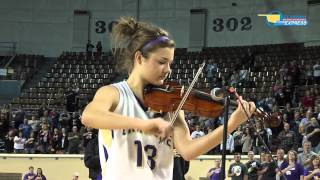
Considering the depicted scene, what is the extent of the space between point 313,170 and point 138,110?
969cm

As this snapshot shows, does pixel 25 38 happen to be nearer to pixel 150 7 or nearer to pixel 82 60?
pixel 82 60

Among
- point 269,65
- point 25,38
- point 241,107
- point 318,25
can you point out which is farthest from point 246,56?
point 241,107

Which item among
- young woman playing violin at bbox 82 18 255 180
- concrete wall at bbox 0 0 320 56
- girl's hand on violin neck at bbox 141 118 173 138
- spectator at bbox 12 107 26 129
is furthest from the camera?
concrete wall at bbox 0 0 320 56

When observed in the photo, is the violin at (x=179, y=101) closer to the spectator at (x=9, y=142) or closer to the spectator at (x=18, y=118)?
the spectator at (x=9, y=142)

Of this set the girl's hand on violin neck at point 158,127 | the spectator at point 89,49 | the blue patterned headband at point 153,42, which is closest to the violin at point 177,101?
the blue patterned headband at point 153,42

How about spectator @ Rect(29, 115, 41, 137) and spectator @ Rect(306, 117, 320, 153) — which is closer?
spectator @ Rect(306, 117, 320, 153)

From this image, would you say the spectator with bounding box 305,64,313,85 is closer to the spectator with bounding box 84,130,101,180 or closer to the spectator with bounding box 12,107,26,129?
the spectator with bounding box 12,107,26,129

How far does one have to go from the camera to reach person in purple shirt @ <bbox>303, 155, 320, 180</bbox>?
38.6 ft

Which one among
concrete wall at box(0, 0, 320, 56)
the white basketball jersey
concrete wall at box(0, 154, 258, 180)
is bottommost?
concrete wall at box(0, 154, 258, 180)

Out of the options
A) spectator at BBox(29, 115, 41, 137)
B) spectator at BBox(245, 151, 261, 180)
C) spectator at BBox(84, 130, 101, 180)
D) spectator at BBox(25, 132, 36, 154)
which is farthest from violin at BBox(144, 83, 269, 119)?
spectator at BBox(29, 115, 41, 137)

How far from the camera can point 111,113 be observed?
9.09ft

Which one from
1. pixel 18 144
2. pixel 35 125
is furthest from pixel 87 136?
pixel 35 125

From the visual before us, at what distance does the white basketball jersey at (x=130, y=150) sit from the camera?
301cm

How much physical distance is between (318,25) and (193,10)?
6.20 meters
